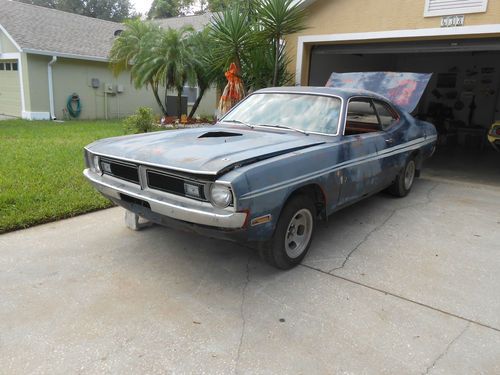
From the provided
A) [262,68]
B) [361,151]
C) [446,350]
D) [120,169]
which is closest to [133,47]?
[262,68]

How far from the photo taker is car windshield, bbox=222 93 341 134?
4289 millimetres

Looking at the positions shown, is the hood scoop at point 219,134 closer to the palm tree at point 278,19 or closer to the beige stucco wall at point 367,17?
the palm tree at point 278,19

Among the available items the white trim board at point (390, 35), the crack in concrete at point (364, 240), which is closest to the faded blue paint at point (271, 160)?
the crack in concrete at point (364, 240)

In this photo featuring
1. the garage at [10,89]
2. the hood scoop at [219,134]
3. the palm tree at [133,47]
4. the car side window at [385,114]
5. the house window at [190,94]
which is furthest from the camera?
the house window at [190,94]

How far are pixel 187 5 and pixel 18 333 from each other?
146 feet

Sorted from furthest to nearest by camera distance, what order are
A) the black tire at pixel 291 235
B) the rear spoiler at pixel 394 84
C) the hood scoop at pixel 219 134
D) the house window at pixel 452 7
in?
the rear spoiler at pixel 394 84
the house window at pixel 452 7
the hood scoop at pixel 219 134
the black tire at pixel 291 235

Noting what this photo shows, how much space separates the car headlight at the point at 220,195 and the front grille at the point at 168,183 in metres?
0.10

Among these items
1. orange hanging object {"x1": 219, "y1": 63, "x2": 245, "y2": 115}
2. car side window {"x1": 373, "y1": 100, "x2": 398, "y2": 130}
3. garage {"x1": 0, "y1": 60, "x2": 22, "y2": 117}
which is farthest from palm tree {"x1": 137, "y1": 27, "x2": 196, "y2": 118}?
car side window {"x1": 373, "y1": 100, "x2": 398, "y2": 130}

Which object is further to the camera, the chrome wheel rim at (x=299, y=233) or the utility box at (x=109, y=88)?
the utility box at (x=109, y=88)

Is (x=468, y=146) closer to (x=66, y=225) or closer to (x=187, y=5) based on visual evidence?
(x=66, y=225)

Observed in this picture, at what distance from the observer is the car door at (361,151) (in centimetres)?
416

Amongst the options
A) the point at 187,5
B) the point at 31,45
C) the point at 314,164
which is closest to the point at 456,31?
the point at 314,164

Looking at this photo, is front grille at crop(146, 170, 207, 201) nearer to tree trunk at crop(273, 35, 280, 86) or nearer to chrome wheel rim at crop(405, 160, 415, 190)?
chrome wheel rim at crop(405, 160, 415, 190)

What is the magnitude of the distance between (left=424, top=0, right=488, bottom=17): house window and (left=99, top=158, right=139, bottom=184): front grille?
668cm
